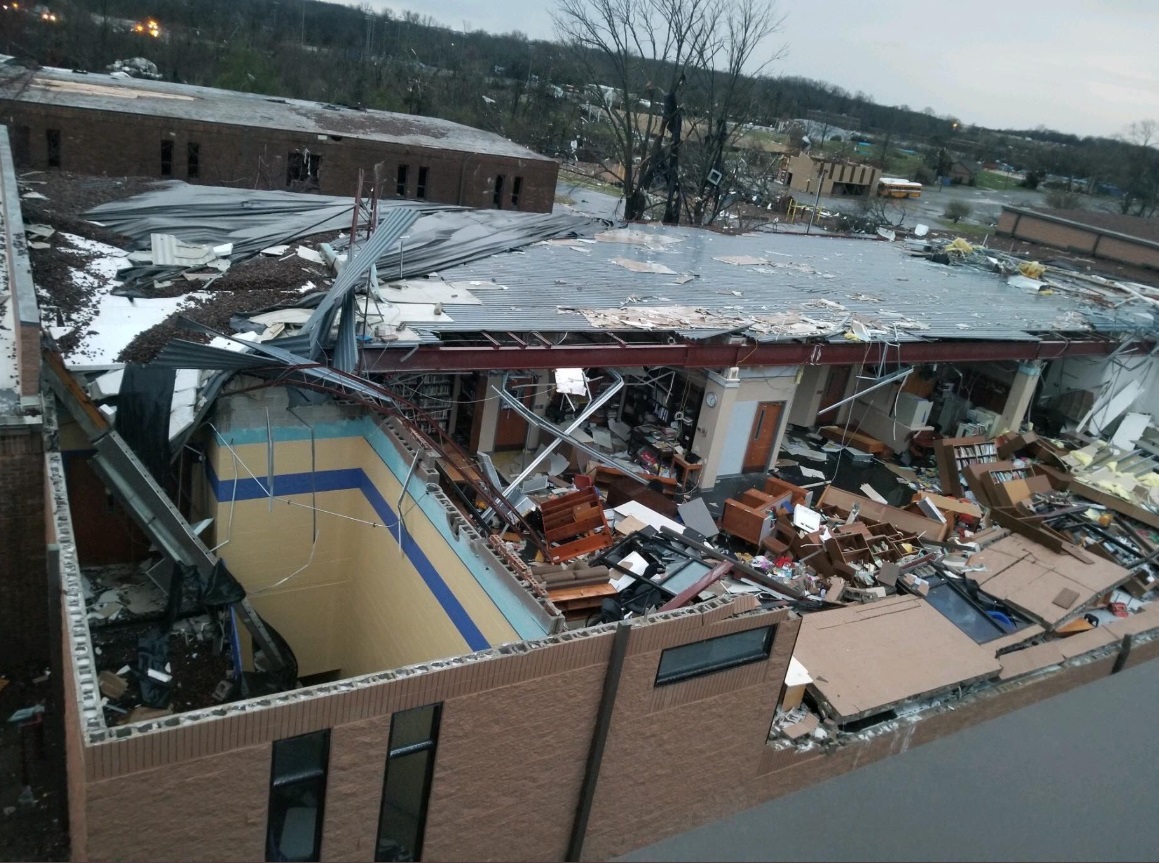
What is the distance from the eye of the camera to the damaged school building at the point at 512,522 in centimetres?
673

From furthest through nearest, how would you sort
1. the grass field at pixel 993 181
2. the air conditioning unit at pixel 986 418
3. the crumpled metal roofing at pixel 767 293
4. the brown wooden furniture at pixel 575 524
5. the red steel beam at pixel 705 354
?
the grass field at pixel 993 181, the air conditioning unit at pixel 986 418, the crumpled metal roofing at pixel 767 293, the brown wooden furniture at pixel 575 524, the red steel beam at pixel 705 354

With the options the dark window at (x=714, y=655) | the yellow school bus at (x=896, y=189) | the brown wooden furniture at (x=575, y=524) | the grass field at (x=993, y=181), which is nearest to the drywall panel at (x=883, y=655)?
the dark window at (x=714, y=655)

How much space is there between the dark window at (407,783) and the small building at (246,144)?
22.8m

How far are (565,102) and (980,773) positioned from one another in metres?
67.1

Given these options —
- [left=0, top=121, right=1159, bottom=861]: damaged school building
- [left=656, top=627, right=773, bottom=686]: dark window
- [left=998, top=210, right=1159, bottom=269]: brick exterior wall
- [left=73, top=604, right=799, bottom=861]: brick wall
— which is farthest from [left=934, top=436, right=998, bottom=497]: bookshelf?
[left=998, top=210, right=1159, bottom=269]: brick exterior wall

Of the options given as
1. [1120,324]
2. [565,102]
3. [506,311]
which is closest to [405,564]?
[506,311]

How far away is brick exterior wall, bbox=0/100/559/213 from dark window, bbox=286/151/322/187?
0.18 m

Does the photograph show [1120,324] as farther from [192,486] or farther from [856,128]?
[856,128]

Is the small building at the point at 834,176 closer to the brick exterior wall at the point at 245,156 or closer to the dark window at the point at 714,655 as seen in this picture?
the brick exterior wall at the point at 245,156

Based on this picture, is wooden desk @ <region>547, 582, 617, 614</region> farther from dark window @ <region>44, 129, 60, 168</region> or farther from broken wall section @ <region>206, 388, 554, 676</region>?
dark window @ <region>44, 129, 60, 168</region>

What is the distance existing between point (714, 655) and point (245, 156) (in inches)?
913

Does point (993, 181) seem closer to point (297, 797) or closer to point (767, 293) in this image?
point (767, 293)

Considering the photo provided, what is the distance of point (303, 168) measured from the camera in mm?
27016

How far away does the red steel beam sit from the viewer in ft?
39.8
